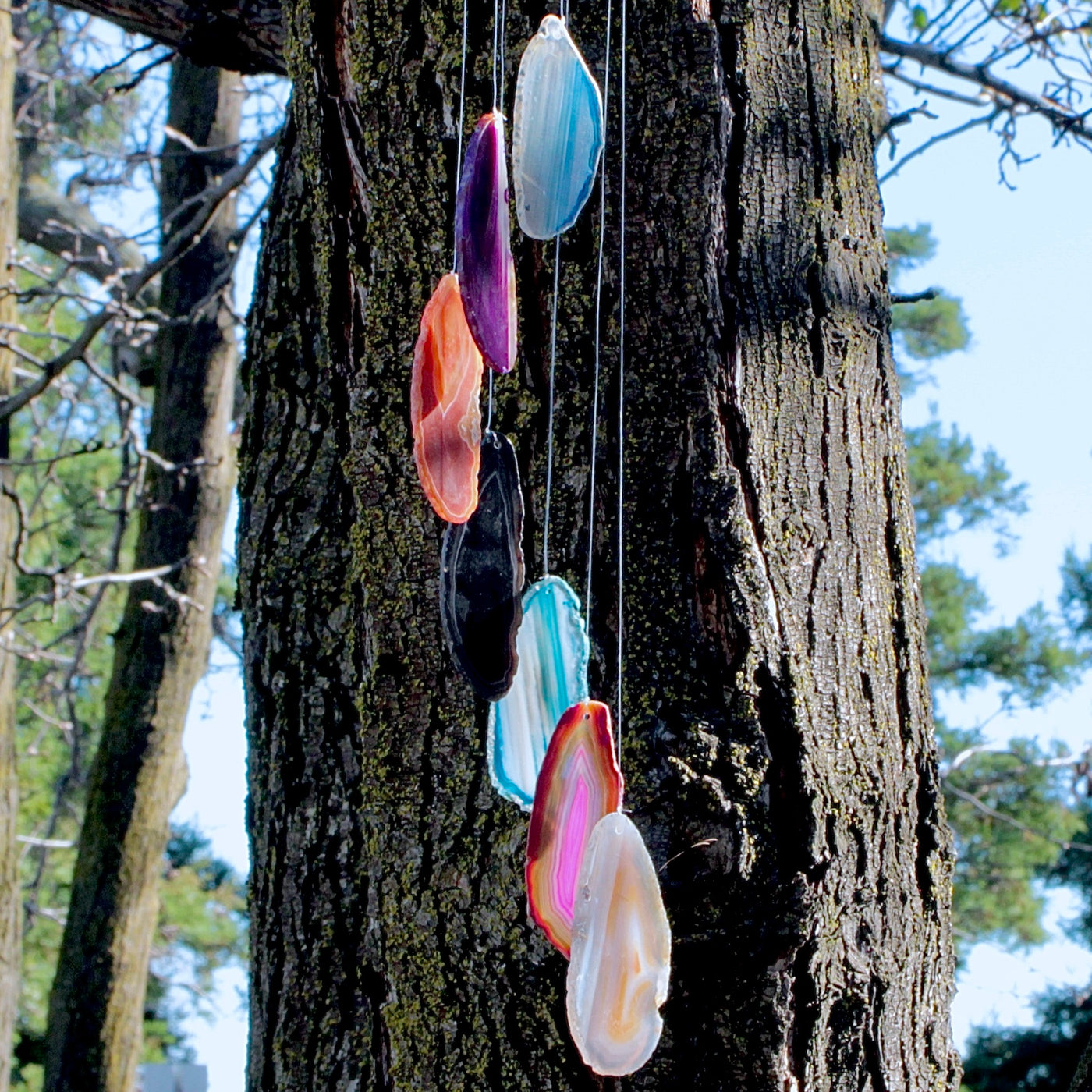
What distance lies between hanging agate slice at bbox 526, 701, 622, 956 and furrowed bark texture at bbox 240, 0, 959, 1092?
0.42ft

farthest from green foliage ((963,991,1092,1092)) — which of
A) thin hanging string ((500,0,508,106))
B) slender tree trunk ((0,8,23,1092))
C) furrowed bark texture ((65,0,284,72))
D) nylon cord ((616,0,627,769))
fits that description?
thin hanging string ((500,0,508,106))

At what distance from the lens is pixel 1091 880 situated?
7953mm

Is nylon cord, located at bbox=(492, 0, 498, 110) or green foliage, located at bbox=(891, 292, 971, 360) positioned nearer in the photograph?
A: nylon cord, located at bbox=(492, 0, 498, 110)

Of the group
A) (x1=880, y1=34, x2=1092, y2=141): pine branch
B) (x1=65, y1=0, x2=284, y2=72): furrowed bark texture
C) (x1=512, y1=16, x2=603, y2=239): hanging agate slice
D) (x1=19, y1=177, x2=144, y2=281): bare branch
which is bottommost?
(x1=512, y1=16, x2=603, y2=239): hanging agate slice

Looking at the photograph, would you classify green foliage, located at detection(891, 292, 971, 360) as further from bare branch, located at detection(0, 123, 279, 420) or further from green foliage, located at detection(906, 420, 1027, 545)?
bare branch, located at detection(0, 123, 279, 420)

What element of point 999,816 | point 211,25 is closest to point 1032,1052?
point 999,816

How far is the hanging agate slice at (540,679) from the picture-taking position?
863mm

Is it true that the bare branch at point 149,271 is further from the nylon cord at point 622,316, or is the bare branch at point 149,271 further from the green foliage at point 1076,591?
the green foliage at point 1076,591

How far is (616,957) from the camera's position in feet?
2.51

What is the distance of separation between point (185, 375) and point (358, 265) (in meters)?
2.93

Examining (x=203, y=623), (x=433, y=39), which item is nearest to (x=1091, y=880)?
(x=203, y=623)

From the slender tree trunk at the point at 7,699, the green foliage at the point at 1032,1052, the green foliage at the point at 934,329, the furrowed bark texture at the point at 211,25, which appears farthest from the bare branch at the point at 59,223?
the green foliage at the point at 1032,1052

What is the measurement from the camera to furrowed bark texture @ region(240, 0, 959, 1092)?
3.03 feet

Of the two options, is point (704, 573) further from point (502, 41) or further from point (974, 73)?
point (974, 73)
